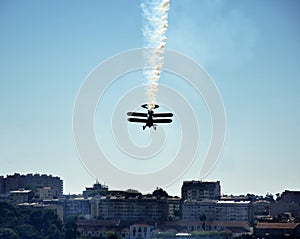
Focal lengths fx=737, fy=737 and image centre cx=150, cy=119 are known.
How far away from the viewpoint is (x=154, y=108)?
20.5 metres

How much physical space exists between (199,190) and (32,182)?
28.7 meters

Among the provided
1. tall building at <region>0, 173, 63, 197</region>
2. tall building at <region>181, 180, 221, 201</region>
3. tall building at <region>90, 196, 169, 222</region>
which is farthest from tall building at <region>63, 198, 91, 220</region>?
tall building at <region>181, 180, 221, 201</region>

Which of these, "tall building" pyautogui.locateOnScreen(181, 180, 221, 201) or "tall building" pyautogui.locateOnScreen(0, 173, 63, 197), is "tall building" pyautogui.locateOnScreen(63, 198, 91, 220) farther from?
"tall building" pyautogui.locateOnScreen(181, 180, 221, 201)

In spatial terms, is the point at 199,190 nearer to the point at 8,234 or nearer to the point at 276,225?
the point at 276,225

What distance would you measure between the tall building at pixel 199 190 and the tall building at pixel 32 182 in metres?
20.2

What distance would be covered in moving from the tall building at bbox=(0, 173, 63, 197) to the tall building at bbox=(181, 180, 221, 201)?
20221 millimetres

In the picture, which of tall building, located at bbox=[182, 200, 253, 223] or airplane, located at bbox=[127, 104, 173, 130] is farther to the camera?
tall building, located at bbox=[182, 200, 253, 223]

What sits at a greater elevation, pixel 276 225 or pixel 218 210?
pixel 218 210

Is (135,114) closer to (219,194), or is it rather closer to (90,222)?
(90,222)

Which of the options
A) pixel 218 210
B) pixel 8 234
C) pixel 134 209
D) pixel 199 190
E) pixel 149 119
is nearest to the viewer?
pixel 149 119

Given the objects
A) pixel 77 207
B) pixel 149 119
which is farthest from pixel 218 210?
pixel 149 119

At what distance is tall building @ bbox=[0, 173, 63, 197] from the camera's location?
10094 centimetres

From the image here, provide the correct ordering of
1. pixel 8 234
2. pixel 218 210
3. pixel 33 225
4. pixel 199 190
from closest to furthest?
pixel 8 234
pixel 33 225
pixel 218 210
pixel 199 190

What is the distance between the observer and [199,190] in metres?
87.5
